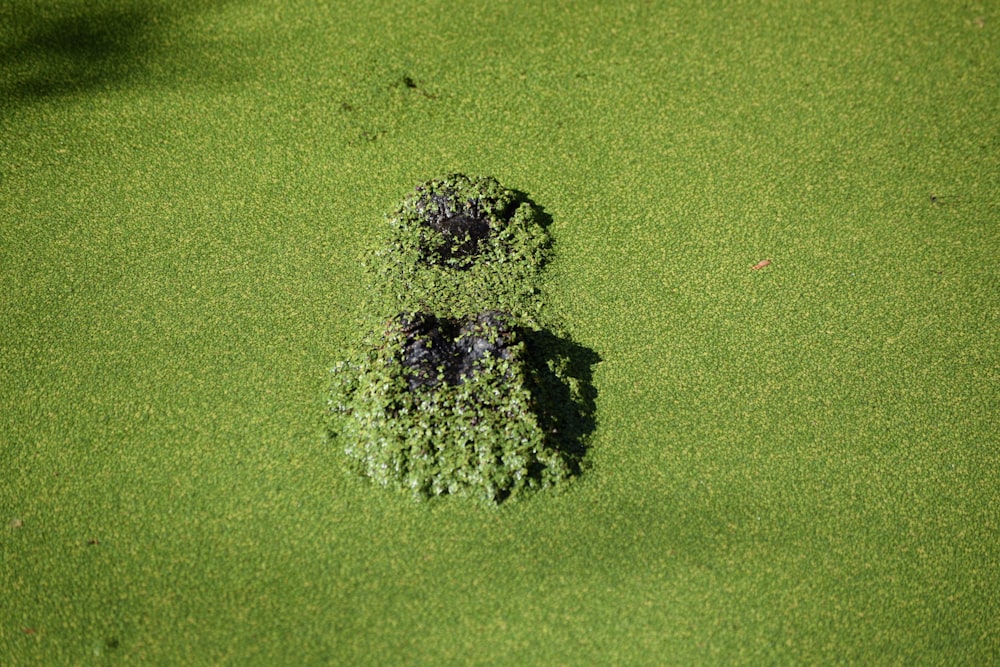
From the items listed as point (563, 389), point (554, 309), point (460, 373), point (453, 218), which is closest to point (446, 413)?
point (460, 373)

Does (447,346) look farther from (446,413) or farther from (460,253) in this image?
(460,253)

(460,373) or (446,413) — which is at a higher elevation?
(460,373)

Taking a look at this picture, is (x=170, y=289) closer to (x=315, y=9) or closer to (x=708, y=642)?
(x=315, y=9)

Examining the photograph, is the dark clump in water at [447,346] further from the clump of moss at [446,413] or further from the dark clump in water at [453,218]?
the dark clump in water at [453,218]

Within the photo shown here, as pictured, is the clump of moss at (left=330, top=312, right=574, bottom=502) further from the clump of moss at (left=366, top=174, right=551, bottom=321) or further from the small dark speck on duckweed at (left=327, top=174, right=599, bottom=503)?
the clump of moss at (left=366, top=174, right=551, bottom=321)

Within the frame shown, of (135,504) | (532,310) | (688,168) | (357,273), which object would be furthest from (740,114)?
(135,504)

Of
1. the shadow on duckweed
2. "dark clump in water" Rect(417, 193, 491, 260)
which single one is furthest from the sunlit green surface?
"dark clump in water" Rect(417, 193, 491, 260)

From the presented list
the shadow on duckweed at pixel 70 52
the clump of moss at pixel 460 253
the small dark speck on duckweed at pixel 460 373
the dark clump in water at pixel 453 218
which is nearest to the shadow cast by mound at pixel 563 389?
the small dark speck on duckweed at pixel 460 373

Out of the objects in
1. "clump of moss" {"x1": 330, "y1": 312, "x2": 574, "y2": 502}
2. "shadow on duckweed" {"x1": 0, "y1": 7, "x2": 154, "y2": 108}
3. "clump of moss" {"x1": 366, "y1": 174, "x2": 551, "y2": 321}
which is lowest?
"clump of moss" {"x1": 330, "y1": 312, "x2": 574, "y2": 502}
